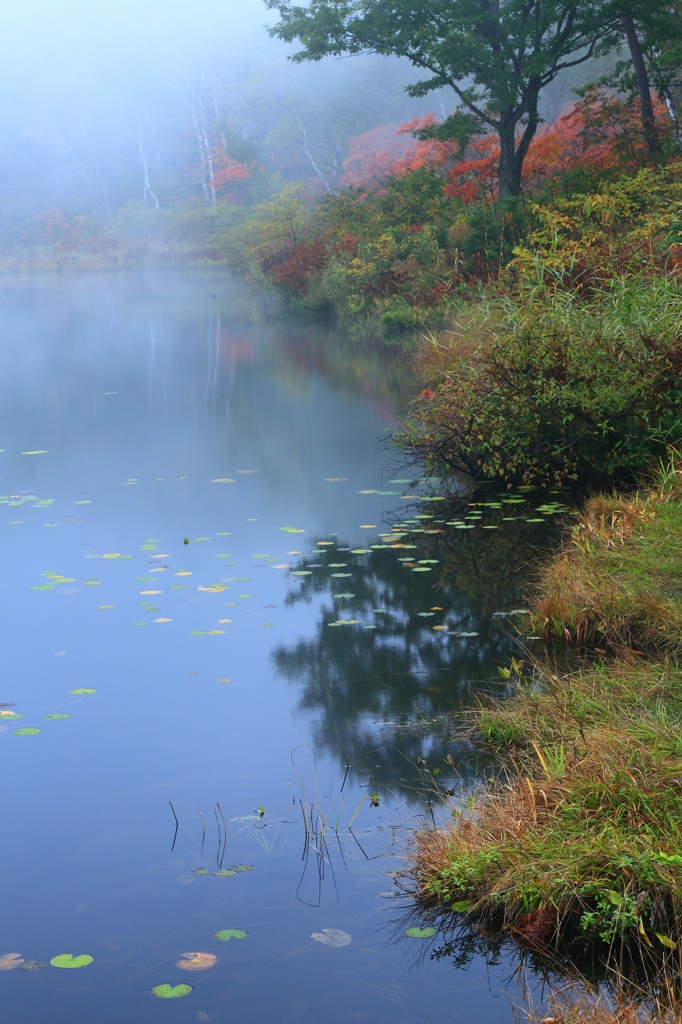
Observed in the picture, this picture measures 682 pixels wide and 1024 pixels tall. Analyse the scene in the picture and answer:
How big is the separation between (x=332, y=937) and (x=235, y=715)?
194 cm

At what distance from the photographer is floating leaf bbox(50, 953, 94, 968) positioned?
373 centimetres

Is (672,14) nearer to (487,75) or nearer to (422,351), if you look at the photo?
(487,75)

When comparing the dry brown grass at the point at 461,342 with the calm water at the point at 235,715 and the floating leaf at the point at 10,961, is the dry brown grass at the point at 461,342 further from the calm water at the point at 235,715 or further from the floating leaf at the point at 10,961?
the floating leaf at the point at 10,961

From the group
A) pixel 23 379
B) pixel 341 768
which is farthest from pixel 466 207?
pixel 341 768

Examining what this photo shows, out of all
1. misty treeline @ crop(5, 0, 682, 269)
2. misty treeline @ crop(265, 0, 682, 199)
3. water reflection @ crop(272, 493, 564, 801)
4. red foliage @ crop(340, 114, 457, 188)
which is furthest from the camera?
red foliage @ crop(340, 114, 457, 188)

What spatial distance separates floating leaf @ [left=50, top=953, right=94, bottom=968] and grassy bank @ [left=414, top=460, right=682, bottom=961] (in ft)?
3.70

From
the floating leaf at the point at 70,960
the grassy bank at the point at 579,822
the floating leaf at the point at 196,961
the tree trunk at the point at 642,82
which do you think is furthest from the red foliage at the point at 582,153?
the floating leaf at the point at 70,960

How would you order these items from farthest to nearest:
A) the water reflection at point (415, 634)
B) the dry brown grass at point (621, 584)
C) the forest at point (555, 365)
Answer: the dry brown grass at point (621, 584) → the water reflection at point (415, 634) → the forest at point (555, 365)

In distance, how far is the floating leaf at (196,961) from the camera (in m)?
3.73

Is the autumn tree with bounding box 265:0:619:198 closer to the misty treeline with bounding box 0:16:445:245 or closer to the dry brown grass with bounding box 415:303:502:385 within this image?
the dry brown grass with bounding box 415:303:502:385

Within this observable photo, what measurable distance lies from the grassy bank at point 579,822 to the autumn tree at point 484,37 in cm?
1943

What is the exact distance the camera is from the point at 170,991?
361cm

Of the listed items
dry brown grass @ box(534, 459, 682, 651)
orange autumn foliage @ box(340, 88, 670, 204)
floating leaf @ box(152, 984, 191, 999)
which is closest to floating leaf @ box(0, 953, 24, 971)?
floating leaf @ box(152, 984, 191, 999)

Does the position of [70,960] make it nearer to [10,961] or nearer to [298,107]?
[10,961]
